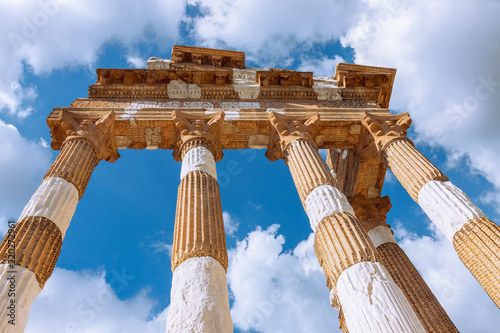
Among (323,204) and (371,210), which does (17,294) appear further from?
(371,210)

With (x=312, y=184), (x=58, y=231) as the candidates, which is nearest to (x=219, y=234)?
(x=312, y=184)

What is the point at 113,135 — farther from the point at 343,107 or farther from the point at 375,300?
the point at 375,300

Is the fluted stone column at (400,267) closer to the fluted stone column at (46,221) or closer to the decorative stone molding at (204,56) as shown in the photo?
the fluted stone column at (46,221)

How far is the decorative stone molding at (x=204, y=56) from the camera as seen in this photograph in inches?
654

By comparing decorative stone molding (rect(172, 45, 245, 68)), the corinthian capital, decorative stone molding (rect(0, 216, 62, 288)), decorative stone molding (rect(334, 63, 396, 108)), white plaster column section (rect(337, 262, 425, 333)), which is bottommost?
white plaster column section (rect(337, 262, 425, 333))

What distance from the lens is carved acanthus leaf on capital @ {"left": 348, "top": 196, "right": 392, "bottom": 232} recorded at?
14383mm

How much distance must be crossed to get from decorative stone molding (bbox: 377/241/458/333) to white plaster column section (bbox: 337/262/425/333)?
2.59 metres

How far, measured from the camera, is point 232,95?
14453mm

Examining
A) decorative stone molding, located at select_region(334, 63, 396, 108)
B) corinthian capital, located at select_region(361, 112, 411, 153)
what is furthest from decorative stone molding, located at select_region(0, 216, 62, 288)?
decorative stone molding, located at select_region(334, 63, 396, 108)

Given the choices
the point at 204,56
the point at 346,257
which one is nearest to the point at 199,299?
the point at 346,257

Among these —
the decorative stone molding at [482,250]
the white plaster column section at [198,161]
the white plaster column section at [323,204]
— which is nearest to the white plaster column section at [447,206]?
the decorative stone molding at [482,250]

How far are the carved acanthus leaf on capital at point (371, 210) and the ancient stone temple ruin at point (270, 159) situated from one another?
0.04m

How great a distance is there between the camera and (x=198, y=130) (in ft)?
40.3

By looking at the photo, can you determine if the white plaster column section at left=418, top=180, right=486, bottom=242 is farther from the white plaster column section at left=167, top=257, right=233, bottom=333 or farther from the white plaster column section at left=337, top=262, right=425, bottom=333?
the white plaster column section at left=167, top=257, right=233, bottom=333
